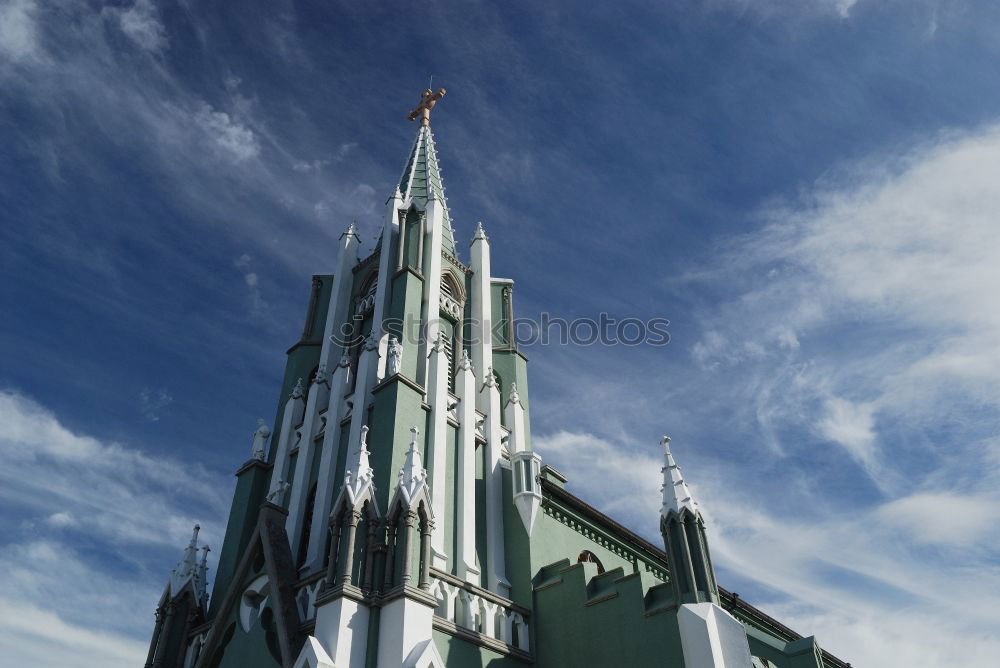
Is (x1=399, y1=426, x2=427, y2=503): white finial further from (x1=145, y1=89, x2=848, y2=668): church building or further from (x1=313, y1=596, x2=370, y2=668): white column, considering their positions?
(x1=313, y1=596, x2=370, y2=668): white column

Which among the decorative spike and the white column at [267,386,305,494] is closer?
the white column at [267,386,305,494]

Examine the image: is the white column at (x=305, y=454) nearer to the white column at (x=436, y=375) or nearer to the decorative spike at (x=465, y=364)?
the white column at (x=436, y=375)

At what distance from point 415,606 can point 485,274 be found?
1379 centimetres

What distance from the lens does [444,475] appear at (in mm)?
19797

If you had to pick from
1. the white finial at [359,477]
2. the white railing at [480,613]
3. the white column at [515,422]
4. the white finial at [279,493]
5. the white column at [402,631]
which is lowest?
the white column at [402,631]

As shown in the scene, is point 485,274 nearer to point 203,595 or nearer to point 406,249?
point 406,249

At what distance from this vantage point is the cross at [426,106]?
34.9 metres

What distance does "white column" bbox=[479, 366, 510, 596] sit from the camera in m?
19.3

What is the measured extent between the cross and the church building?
27.0 feet

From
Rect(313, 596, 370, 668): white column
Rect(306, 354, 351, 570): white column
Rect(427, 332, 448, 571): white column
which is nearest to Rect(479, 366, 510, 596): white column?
Rect(427, 332, 448, 571): white column

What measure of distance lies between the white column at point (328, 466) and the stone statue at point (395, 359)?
231 centimetres

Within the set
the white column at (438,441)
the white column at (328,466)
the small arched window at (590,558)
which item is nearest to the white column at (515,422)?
the white column at (438,441)

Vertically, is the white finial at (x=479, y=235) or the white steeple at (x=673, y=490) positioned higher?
the white finial at (x=479, y=235)

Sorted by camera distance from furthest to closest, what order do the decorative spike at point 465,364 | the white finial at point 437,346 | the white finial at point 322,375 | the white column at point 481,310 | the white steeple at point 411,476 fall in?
the white column at point 481,310 → the white finial at point 322,375 → the decorative spike at point 465,364 → the white finial at point 437,346 → the white steeple at point 411,476
